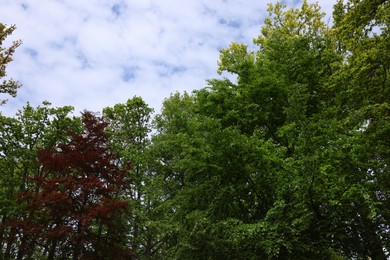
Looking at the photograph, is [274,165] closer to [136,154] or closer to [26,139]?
[136,154]

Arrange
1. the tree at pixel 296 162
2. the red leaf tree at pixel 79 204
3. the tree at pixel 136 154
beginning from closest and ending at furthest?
the tree at pixel 296 162 → the red leaf tree at pixel 79 204 → the tree at pixel 136 154

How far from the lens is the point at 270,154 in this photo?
8.09 m

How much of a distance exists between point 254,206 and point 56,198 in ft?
24.8

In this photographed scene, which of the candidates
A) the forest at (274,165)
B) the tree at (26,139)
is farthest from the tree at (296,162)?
the tree at (26,139)

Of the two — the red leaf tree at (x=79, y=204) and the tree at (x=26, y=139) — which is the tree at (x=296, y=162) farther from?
the tree at (x=26, y=139)

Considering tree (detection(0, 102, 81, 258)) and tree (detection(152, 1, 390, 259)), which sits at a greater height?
tree (detection(0, 102, 81, 258))

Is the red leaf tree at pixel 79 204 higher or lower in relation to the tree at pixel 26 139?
lower

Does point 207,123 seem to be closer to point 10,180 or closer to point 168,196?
point 168,196

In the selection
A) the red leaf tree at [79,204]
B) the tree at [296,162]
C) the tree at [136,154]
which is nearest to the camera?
the tree at [296,162]

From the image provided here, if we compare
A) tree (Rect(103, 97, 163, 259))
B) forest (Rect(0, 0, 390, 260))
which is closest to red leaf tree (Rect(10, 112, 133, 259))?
forest (Rect(0, 0, 390, 260))

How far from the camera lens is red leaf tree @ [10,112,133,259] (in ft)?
40.3

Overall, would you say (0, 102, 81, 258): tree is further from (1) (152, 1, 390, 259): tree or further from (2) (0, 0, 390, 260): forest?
(1) (152, 1, 390, 259): tree

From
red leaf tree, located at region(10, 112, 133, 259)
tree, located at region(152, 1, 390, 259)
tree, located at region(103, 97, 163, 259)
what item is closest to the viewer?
tree, located at region(152, 1, 390, 259)

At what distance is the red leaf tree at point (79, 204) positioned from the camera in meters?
12.3
